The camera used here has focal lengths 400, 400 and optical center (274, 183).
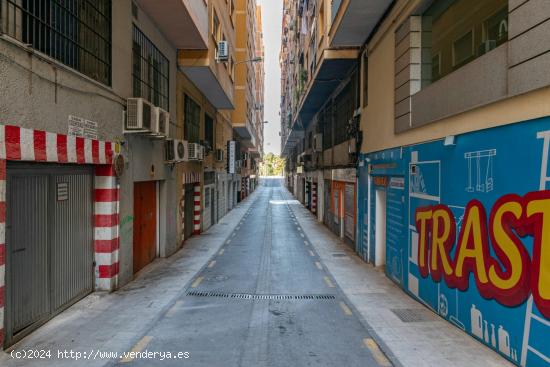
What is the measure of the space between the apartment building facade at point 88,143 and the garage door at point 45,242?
0.03m

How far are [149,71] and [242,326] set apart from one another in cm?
883

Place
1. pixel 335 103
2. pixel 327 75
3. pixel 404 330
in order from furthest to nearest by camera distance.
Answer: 1. pixel 335 103
2. pixel 327 75
3. pixel 404 330

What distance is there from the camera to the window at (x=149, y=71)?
11817 millimetres

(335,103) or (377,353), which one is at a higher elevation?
(335,103)

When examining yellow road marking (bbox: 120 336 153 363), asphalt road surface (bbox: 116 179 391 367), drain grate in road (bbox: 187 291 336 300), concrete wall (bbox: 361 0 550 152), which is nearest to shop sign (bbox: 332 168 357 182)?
concrete wall (bbox: 361 0 550 152)

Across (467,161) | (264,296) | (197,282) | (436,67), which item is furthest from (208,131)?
(467,161)

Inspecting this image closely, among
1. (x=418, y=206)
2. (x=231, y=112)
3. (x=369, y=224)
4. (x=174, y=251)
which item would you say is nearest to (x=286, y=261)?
(x=369, y=224)

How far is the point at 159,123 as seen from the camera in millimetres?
11609

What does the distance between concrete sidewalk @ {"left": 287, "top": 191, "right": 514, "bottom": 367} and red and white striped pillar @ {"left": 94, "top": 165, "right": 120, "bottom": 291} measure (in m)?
6.05

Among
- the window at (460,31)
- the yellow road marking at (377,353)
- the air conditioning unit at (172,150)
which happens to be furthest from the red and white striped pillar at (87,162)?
the window at (460,31)

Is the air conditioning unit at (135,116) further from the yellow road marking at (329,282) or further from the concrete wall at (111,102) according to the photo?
the yellow road marking at (329,282)

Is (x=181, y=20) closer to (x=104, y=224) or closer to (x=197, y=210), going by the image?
(x=104, y=224)

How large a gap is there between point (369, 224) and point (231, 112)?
2214 cm

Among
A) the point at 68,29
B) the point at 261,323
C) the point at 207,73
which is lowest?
the point at 261,323
